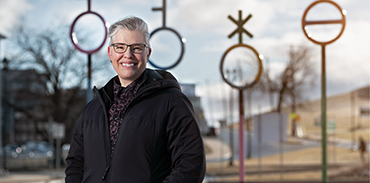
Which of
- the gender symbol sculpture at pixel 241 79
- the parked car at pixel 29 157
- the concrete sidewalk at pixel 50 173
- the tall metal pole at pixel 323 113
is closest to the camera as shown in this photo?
the gender symbol sculpture at pixel 241 79

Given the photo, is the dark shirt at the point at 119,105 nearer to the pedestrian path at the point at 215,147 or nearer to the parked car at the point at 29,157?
the parked car at the point at 29,157

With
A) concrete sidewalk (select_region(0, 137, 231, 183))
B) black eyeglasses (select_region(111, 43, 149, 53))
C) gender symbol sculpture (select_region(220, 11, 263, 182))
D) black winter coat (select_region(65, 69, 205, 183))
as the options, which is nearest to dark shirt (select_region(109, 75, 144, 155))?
black winter coat (select_region(65, 69, 205, 183))

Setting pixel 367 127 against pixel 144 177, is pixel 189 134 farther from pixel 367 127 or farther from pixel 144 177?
pixel 367 127

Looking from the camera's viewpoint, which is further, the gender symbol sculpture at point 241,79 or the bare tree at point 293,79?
the bare tree at point 293,79

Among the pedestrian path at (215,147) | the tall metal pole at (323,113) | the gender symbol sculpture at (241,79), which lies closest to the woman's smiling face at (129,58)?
the gender symbol sculpture at (241,79)

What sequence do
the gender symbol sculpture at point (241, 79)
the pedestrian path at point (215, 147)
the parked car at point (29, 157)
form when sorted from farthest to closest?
1. the pedestrian path at point (215, 147)
2. the parked car at point (29, 157)
3. the gender symbol sculpture at point (241, 79)

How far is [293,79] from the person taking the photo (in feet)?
147

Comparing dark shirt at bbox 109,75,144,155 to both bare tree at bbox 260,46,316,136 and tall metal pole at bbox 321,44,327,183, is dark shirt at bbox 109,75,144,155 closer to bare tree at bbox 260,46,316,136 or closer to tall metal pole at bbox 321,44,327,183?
tall metal pole at bbox 321,44,327,183

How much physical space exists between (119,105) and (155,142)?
277 millimetres

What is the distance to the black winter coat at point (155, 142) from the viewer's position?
2.46 metres

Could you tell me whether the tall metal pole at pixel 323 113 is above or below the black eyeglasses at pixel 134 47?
below

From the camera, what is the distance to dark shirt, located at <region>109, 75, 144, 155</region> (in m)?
2.61

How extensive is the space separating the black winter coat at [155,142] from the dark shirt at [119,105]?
29 mm

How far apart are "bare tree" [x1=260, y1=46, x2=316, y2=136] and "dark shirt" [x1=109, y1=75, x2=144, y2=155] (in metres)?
40.8
